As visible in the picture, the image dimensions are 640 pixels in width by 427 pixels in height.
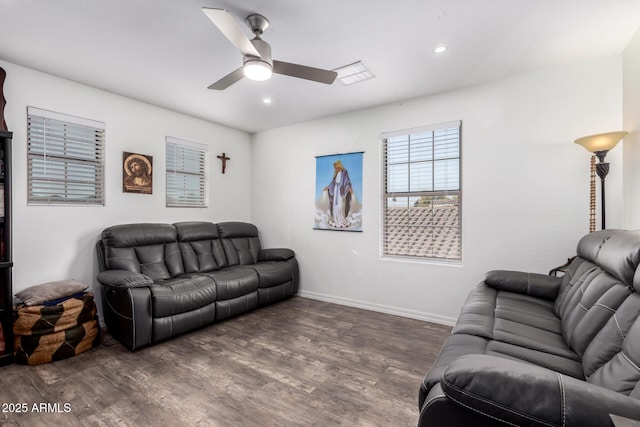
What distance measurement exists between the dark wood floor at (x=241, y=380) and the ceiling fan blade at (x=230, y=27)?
2.31m

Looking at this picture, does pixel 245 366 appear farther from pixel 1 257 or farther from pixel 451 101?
pixel 451 101

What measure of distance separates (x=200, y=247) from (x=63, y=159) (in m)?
1.76

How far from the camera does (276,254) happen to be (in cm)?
451

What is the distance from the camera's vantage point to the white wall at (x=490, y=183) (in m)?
2.80

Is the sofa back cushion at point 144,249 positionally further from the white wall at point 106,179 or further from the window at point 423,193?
the window at point 423,193

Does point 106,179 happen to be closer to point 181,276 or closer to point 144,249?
point 144,249

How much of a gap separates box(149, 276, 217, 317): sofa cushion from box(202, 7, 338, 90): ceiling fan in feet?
6.54

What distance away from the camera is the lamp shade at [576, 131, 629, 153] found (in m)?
2.36

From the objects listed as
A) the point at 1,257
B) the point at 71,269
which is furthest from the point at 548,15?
the point at 71,269

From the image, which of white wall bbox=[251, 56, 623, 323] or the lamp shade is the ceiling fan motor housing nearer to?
white wall bbox=[251, 56, 623, 323]

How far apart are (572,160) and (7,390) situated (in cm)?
491

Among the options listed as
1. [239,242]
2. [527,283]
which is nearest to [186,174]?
[239,242]

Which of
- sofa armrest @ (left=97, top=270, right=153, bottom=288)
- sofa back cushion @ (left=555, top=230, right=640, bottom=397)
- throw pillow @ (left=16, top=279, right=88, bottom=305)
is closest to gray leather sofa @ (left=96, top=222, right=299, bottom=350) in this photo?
sofa armrest @ (left=97, top=270, right=153, bottom=288)

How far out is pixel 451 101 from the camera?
3434 millimetres
